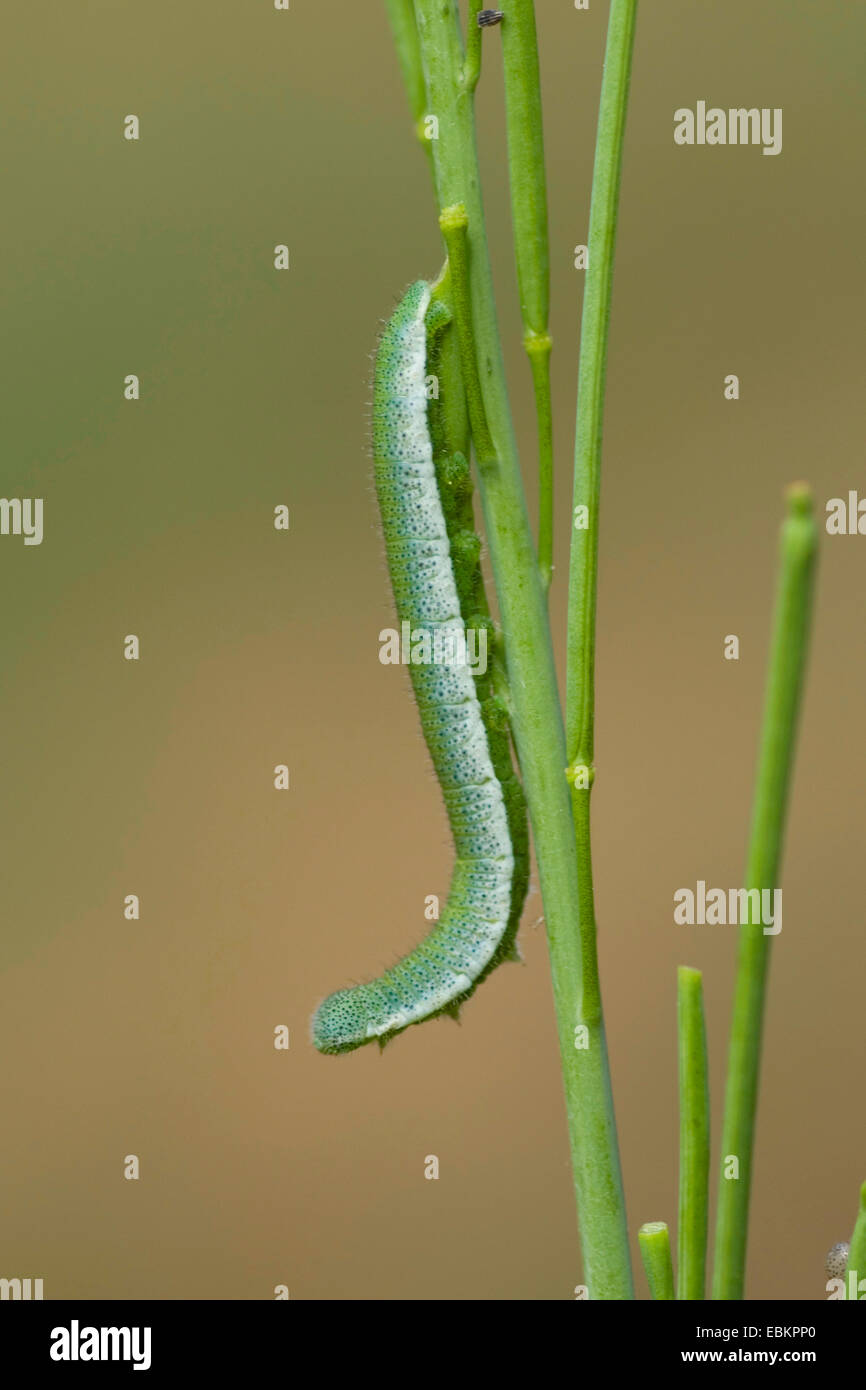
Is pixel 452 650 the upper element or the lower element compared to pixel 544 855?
upper

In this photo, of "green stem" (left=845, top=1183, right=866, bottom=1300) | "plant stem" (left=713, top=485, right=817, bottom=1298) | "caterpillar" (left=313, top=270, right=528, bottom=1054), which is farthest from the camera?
"caterpillar" (left=313, top=270, right=528, bottom=1054)

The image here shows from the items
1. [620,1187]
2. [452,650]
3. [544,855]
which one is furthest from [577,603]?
[452,650]

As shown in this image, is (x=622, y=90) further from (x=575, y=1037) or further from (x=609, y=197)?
(x=575, y=1037)

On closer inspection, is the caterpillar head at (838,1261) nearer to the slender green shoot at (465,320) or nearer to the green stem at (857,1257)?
the green stem at (857,1257)

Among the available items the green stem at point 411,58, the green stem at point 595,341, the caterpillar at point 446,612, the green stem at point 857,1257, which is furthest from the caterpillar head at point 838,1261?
the green stem at point 411,58

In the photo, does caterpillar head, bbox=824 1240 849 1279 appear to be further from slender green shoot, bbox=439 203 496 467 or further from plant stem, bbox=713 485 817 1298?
slender green shoot, bbox=439 203 496 467

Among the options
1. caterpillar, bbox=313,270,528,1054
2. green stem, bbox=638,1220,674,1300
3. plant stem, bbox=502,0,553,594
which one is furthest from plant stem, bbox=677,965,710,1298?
caterpillar, bbox=313,270,528,1054

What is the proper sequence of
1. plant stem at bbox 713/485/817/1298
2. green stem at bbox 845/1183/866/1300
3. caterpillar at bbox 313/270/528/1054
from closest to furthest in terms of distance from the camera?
plant stem at bbox 713/485/817/1298
green stem at bbox 845/1183/866/1300
caterpillar at bbox 313/270/528/1054
